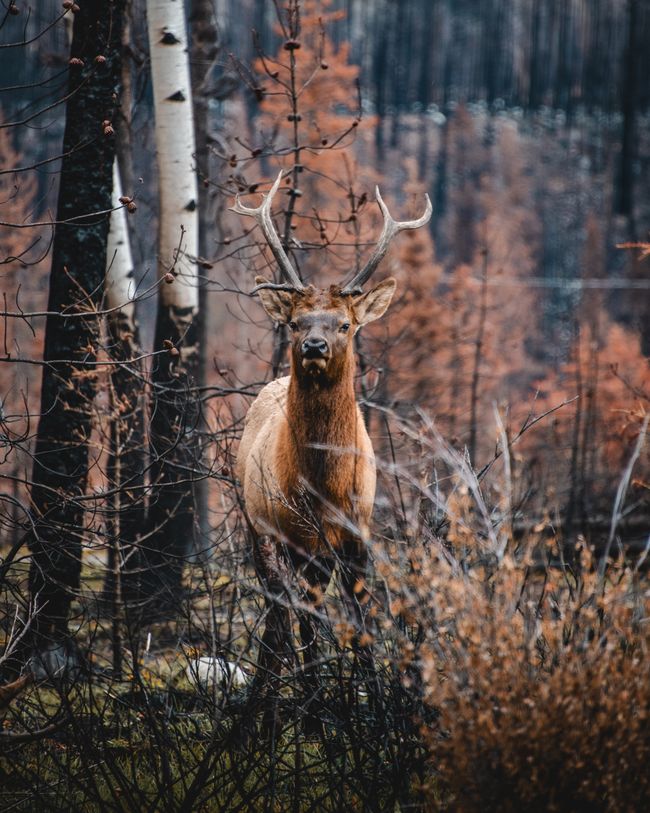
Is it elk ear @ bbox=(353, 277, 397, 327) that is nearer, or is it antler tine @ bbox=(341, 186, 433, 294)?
antler tine @ bbox=(341, 186, 433, 294)

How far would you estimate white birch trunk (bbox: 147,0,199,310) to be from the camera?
8094 millimetres

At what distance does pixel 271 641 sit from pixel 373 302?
2.35 m

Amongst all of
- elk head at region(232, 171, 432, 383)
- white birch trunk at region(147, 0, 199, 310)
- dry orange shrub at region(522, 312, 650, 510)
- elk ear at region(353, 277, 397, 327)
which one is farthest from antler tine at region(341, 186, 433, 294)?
white birch trunk at region(147, 0, 199, 310)

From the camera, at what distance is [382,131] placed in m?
46.6

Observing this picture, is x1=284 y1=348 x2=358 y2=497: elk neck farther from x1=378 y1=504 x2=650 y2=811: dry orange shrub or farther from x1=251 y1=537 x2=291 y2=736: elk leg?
x1=378 y1=504 x2=650 y2=811: dry orange shrub

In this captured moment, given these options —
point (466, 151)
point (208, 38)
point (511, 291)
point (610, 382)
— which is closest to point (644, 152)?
point (466, 151)

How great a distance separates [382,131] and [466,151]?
Answer: 16.3 feet

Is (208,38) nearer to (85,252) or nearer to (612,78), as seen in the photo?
(85,252)

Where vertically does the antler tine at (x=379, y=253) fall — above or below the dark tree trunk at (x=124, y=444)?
above

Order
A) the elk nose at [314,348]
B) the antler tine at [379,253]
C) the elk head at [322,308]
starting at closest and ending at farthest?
the elk nose at [314,348], the elk head at [322,308], the antler tine at [379,253]

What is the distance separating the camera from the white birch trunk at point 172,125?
809cm

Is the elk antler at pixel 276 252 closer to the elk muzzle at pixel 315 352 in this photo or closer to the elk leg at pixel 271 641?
the elk muzzle at pixel 315 352

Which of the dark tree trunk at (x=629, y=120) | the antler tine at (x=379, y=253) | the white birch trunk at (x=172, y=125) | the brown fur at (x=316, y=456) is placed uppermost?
the dark tree trunk at (x=629, y=120)

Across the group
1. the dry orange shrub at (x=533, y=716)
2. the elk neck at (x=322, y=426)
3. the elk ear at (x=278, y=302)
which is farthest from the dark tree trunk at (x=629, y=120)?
the dry orange shrub at (x=533, y=716)
